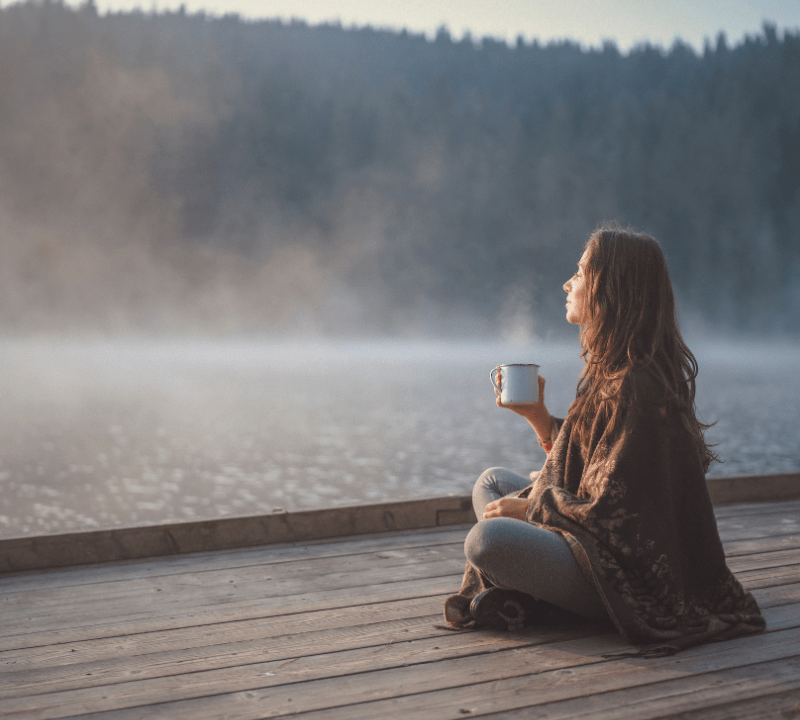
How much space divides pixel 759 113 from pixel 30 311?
51.3 m

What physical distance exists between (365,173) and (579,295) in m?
50.6

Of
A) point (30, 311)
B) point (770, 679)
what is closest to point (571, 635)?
point (770, 679)

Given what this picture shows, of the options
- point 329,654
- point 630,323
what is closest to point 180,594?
point 329,654

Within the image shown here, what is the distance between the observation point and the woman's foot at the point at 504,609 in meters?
1.46

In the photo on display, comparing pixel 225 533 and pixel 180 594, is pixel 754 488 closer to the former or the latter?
pixel 225 533

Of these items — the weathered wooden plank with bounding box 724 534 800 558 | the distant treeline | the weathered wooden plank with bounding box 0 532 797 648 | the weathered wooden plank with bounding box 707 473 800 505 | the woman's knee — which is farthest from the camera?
the distant treeline

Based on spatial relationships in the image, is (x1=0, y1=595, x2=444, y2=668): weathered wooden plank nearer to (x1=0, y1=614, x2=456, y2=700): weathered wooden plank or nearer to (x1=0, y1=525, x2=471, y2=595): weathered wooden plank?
(x1=0, y1=614, x2=456, y2=700): weathered wooden plank

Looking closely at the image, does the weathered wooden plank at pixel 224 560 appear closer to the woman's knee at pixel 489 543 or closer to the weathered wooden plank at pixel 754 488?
the woman's knee at pixel 489 543

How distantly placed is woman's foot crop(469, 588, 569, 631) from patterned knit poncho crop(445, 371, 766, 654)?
0.46ft

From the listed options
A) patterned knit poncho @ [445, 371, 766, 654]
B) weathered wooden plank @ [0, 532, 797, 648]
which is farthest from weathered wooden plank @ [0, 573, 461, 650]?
patterned knit poncho @ [445, 371, 766, 654]

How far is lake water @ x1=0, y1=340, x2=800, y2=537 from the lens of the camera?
32.8 feet

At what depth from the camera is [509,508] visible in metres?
1.50

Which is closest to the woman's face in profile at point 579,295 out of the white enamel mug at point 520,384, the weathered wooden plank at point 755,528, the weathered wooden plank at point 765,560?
the white enamel mug at point 520,384

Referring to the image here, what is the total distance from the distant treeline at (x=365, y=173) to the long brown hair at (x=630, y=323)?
4147 centimetres
